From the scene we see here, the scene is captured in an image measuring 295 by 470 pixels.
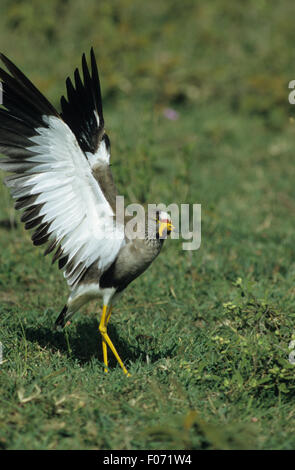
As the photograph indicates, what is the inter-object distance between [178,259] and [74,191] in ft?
5.58

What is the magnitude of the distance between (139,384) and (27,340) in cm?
86

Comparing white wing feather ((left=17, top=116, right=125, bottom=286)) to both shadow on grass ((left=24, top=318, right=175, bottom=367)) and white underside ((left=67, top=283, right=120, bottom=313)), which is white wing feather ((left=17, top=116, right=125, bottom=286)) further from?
shadow on grass ((left=24, top=318, right=175, bottom=367))

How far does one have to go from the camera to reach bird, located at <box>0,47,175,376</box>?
3299 millimetres

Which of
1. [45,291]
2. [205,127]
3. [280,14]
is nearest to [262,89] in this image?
[205,127]

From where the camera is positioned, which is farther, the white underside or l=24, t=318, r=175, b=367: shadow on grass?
l=24, t=318, r=175, b=367: shadow on grass

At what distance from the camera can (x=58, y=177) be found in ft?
11.2

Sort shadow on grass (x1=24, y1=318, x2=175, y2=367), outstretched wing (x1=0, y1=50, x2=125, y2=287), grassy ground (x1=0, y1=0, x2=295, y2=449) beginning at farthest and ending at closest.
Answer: shadow on grass (x1=24, y1=318, x2=175, y2=367), outstretched wing (x1=0, y1=50, x2=125, y2=287), grassy ground (x1=0, y1=0, x2=295, y2=449)

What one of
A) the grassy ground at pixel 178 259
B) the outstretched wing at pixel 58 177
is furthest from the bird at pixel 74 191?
the grassy ground at pixel 178 259

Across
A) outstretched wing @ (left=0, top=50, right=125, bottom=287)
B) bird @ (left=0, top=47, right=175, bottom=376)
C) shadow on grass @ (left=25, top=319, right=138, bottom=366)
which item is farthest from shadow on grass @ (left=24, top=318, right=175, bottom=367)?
outstretched wing @ (left=0, top=50, right=125, bottom=287)

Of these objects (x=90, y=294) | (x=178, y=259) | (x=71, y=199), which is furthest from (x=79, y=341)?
(x=178, y=259)

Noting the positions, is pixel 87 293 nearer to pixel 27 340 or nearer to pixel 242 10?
pixel 27 340

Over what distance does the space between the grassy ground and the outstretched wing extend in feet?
2.03

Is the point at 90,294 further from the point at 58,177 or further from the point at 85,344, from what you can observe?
the point at 58,177

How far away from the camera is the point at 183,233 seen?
5051mm
